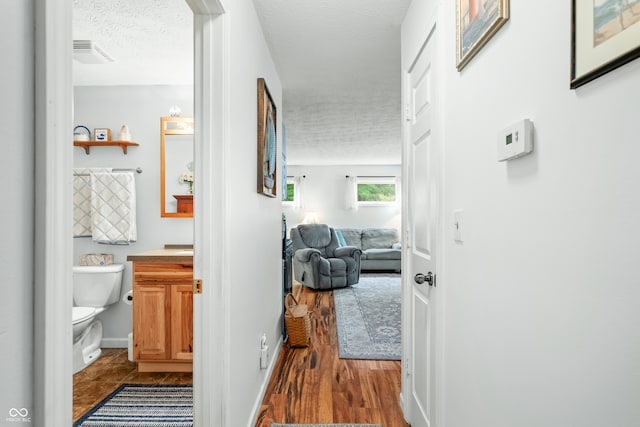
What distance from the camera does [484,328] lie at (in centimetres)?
108

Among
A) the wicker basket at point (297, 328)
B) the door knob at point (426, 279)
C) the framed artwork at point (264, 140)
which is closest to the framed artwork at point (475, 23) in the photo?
the door knob at point (426, 279)

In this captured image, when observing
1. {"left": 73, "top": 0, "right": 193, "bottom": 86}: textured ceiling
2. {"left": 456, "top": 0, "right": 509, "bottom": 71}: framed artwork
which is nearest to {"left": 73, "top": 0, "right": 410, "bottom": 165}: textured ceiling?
{"left": 73, "top": 0, "right": 193, "bottom": 86}: textured ceiling

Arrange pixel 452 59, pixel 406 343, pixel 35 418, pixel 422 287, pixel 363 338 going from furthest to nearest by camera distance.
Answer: pixel 363 338, pixel 406 343, pixel 422 287, pixel 452 59, pixel 35 418

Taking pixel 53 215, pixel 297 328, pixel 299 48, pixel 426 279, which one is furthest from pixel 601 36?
pixel 297 328

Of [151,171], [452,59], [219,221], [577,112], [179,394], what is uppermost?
[452,59]

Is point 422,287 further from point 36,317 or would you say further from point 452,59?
point 36,317

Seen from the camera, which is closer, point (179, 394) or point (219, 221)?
point (219, 221)

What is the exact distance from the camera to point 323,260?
18.9 feet

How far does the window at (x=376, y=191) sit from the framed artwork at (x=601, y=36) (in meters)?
7.59

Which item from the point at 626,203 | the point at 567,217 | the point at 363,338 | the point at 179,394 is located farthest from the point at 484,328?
the point at 363,338

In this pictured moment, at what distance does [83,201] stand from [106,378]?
1.52 m

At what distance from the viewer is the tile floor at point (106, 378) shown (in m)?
2.36

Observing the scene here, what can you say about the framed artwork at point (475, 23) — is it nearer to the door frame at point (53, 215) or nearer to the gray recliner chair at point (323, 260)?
the door frame at point (53, 215)

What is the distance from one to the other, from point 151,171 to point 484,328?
118 inches
